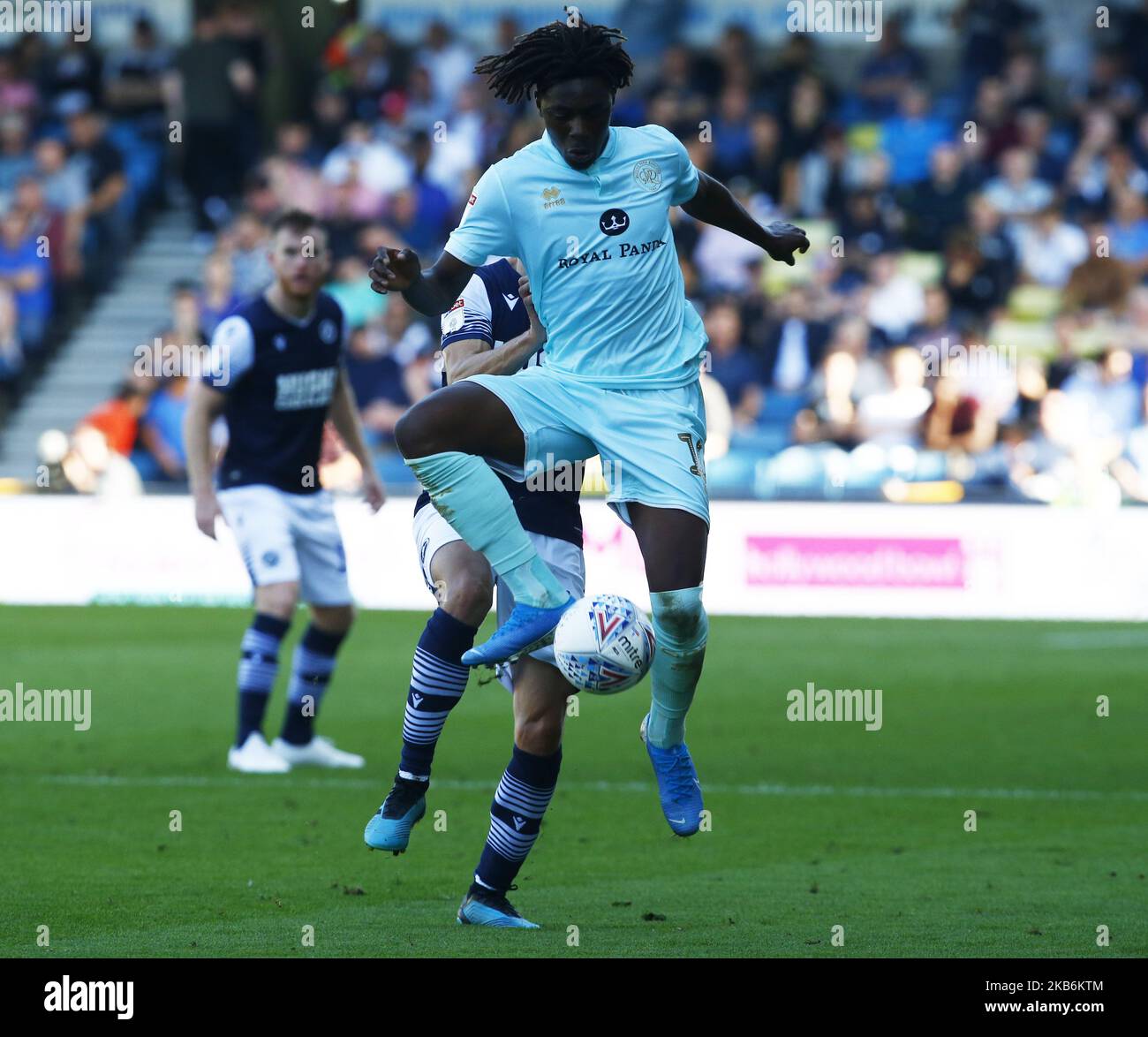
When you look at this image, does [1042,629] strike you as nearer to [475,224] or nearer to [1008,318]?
[1008,318]

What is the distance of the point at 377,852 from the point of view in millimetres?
8109

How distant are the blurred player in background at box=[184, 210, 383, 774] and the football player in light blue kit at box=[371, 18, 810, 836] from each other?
389cm

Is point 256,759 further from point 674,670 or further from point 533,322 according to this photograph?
point 674,670

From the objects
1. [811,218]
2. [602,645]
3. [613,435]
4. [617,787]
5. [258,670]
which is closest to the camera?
[602,645]

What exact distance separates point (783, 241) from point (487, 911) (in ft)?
7.83

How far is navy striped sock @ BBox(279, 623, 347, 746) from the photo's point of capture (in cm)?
1073

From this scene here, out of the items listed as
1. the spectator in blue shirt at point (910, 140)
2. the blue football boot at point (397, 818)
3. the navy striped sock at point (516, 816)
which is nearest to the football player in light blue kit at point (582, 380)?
the navy striped sock at point (516, 816)

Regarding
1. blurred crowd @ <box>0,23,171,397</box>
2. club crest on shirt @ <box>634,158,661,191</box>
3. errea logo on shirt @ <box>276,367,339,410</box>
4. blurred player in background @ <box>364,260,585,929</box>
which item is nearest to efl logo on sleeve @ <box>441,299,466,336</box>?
blurred player in background @ <box>364,260,585,929</box>

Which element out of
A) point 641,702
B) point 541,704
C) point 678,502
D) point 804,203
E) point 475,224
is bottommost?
point 641,702

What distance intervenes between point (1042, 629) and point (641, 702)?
4.99 meters

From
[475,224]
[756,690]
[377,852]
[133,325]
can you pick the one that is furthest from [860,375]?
[475,224]

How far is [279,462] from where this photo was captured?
1055 centimetres

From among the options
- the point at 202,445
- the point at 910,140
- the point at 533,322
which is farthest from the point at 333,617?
the point at 910,140

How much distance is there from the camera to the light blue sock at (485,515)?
6.51 meters
